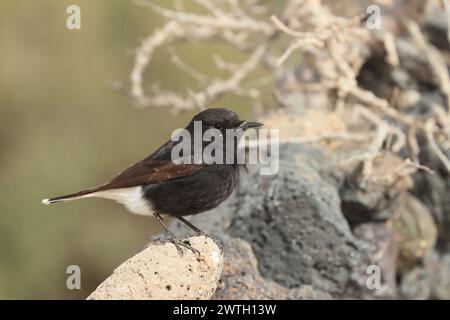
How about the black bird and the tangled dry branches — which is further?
the tangled dry branches

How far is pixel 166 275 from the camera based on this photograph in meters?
4.62

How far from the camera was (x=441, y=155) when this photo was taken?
6801 millimetres

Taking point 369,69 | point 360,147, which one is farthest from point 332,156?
point 369,69

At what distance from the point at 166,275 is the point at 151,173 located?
74 cm

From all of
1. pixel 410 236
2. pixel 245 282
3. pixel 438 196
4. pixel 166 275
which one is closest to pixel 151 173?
pixel 166 275

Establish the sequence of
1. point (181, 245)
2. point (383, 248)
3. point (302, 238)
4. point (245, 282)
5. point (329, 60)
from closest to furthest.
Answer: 1. point (181, 245)
2. point (245, 282)
3. point (302, 238)
4. point (383, 248)
5. point (329, 60)

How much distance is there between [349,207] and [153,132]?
4.84 metres

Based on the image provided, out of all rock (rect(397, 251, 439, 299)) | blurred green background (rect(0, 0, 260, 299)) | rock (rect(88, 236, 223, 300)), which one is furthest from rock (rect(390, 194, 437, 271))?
blurred green background (rect(0, 0, 260, 299))

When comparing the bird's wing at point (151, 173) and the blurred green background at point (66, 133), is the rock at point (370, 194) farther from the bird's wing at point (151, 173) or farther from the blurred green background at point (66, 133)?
the blurred green background at point (66, 133)

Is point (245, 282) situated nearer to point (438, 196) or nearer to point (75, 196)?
point (75, 196)

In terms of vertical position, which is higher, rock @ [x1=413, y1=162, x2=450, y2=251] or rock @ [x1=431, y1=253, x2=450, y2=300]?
Result: rock @ [x1=413, y1=162, x2=450, y2=251]

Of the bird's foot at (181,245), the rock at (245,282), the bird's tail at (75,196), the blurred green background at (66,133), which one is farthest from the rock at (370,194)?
the blurred green background at (66,133)

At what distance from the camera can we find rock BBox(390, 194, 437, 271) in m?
7.03

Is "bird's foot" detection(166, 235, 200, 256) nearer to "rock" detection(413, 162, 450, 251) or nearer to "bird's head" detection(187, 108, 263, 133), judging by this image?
→ "bird's head" detection(187, 108, 263, 133)
